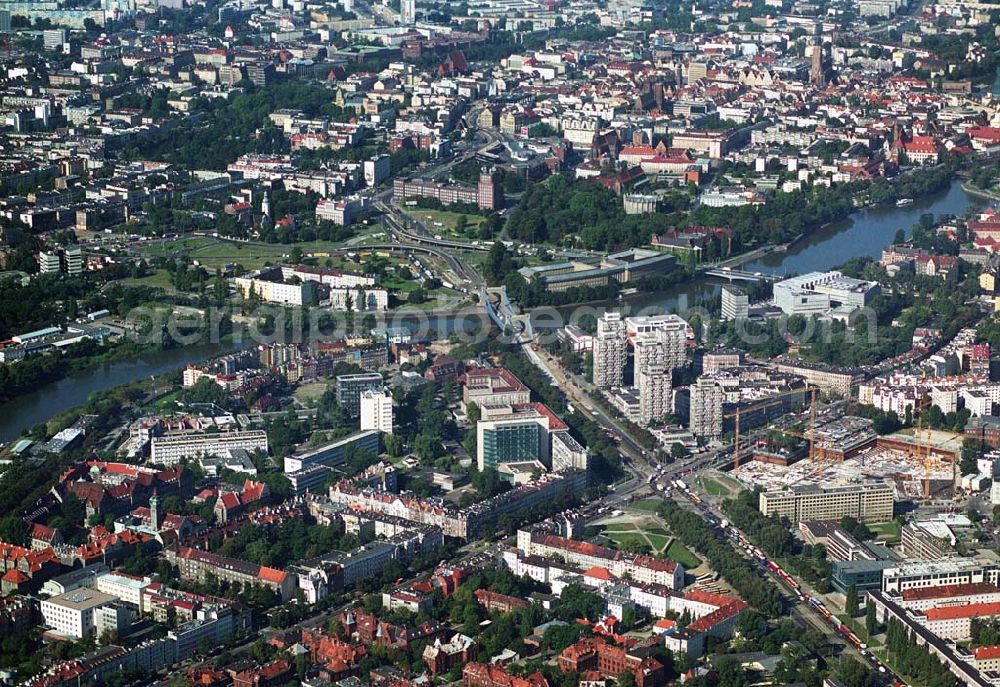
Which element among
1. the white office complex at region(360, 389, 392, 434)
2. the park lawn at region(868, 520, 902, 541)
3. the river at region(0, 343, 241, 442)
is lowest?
the park lawn at region(868, 520, 902, 541)

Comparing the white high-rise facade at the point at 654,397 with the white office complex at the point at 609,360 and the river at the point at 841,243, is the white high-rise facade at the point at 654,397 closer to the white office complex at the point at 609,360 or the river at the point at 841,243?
the white office complex at the point at 609,360

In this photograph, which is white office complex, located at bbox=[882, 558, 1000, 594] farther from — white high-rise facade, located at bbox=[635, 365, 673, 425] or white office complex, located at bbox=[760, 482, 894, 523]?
white high-rise facade, located at bbox=[635, 365, 673, 425]

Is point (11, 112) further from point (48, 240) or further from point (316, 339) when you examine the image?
point (316, 339)

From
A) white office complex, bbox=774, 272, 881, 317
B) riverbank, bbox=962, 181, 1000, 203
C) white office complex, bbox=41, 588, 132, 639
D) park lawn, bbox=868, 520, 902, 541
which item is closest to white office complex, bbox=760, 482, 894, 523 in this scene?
park lawn, bbox=868, 520, 902, 541

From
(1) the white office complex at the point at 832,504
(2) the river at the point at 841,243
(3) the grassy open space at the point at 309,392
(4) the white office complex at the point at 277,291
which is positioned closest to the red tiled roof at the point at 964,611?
(1) the white office complex at the point at 832,504

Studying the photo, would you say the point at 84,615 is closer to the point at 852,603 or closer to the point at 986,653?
the point at 852,603

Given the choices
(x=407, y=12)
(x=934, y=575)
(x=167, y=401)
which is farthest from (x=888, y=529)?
(x=407, y=12)
